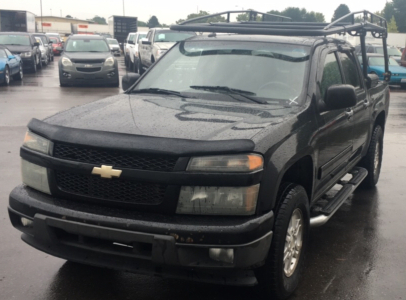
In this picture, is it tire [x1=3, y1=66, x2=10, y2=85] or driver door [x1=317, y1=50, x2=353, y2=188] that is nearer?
driver door [x1=317, y1=50, x2=353, y2=188]

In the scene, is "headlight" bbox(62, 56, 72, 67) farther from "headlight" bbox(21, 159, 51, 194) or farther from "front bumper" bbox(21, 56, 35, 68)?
"headlight" bbox(21, 159, 51, 194)

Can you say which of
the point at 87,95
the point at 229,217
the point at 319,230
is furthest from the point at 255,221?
the point at 87,95

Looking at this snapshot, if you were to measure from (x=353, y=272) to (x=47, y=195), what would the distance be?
239 cm

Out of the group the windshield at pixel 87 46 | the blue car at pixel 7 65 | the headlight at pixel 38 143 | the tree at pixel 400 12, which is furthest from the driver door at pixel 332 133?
the tree at pixel 400 12

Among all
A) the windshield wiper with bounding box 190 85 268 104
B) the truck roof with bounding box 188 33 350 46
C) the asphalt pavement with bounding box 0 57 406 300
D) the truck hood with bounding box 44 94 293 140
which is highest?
the truck roof with bounding box 188 33 350 46

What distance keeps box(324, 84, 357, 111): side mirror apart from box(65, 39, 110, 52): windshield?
650 inches

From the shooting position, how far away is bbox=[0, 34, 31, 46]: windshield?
24969mm

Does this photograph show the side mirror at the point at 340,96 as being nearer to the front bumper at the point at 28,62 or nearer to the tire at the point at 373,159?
the tire at the point at 373,159

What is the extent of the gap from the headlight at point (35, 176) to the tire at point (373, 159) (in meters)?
4.19

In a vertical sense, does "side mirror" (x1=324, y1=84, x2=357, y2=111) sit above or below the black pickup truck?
above

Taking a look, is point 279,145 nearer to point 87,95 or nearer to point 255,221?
point 255,221

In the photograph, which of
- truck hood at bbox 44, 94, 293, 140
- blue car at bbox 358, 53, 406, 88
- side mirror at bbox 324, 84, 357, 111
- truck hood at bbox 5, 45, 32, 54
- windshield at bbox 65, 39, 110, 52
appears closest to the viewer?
truck hood at bbox 44, 94, 293, 140

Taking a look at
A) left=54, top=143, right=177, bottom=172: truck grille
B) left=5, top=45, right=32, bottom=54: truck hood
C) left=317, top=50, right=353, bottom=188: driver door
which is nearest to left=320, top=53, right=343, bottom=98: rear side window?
left=317, top=50, right=353, bottom=188: driver door

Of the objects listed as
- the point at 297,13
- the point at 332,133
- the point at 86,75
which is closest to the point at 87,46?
the point at 86,75
